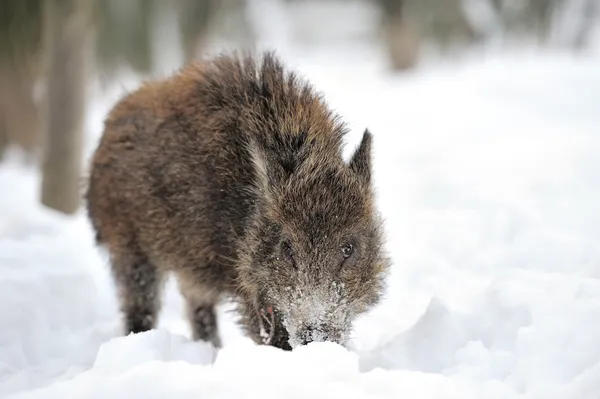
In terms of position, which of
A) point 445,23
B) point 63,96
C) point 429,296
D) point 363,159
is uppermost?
point 445,23

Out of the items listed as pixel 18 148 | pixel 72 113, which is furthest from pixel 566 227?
pixel 18 148

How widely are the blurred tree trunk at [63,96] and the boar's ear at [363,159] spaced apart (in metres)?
4.04

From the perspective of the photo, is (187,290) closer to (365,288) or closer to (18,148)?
(365,288)

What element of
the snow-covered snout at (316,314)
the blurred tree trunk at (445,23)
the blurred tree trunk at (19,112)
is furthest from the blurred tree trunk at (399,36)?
the snow-covered snout at (316,314)

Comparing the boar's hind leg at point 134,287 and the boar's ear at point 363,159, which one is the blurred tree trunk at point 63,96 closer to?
the boar's hind leg at point 134,287

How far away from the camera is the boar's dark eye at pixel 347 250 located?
3607 millimetres

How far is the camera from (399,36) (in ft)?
50.5

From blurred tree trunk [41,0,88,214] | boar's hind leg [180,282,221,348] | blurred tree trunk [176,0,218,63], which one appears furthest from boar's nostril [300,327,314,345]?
blurred tree trunk [176,0,218,63]

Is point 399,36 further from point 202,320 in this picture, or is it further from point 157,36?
point 202,320

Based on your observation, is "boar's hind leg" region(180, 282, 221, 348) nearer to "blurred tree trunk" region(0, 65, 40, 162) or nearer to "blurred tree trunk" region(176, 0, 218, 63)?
"blurred tree trunk" region(0, 65, 40, 162)

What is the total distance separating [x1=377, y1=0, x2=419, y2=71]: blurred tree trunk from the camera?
15.3 m

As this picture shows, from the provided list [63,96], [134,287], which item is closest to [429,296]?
[134,287]

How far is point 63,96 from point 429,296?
4.29 meters

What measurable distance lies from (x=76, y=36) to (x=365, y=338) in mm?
4447
